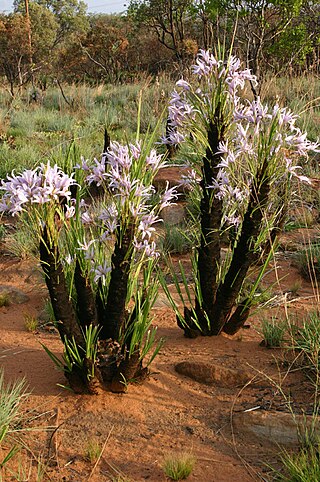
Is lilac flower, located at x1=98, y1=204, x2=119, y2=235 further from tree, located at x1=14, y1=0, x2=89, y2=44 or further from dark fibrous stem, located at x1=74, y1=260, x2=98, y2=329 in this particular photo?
tree, located at x1=14, y1=0, x2=89, y2=44

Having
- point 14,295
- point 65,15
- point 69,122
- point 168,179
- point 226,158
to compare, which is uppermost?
point 65,15

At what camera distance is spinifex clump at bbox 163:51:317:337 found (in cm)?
287

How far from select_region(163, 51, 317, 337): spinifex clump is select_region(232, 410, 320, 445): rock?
81 centimetres

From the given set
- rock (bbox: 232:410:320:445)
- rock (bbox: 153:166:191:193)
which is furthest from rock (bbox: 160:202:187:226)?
rock (bbox: 232:410:320:445)

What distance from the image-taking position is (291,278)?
4.82 m

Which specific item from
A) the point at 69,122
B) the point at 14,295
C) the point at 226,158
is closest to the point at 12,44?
the point at 69,122

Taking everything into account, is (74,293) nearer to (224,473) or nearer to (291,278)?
(224,473)

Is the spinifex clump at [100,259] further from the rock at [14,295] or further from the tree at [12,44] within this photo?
the tree at [12,44]

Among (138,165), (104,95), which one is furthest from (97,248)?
(104,95)

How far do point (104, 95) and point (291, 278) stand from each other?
12359mm

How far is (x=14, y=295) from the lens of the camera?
15.8 ft

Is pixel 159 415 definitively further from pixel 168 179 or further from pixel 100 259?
pixel 168 179

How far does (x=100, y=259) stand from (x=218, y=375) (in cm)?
94

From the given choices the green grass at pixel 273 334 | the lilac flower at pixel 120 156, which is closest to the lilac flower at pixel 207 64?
the lilac flower at pixel 120 156
